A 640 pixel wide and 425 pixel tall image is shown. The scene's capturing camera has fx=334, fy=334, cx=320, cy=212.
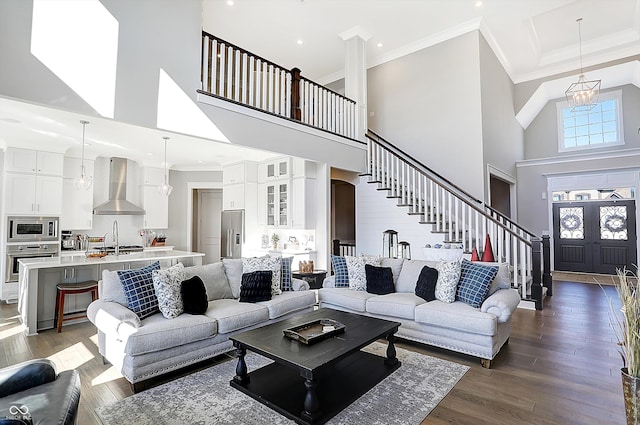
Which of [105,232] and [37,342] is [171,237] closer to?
[105,232]

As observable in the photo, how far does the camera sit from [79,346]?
3.84 meters

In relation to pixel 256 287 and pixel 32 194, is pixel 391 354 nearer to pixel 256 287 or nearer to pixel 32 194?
pixel 256 287

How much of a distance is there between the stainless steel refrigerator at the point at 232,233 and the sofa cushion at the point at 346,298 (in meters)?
3.41

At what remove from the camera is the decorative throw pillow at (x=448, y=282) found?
382 cm

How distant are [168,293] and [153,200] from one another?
5302mm

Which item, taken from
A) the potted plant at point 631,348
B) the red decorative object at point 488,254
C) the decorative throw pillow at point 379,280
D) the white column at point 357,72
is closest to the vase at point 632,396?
the potted plant at point 631,348

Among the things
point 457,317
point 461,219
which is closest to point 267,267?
point 457,317

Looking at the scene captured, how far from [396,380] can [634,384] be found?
5.65 feet

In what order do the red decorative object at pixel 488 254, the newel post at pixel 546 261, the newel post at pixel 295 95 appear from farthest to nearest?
the newel post at pixel 295 95, the newel post at pixel 546 261, the red decorative object at pixel 488 254

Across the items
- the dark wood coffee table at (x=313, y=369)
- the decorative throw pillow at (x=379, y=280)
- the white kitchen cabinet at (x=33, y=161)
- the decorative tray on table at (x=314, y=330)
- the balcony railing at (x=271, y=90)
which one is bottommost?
the dark wood coffee table at (x=313, y=369)

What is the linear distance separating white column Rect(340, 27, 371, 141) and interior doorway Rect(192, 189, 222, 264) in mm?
4343

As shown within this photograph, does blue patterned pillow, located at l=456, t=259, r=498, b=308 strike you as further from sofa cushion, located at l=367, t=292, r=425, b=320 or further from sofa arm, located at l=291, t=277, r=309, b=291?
sofa arm, located at l=291, t=277, r=309, b=291

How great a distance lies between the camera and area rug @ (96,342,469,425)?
7.95 ft

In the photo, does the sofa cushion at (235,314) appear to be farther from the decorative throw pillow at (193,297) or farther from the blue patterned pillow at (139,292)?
the blue patterned pillow at (139,292)
